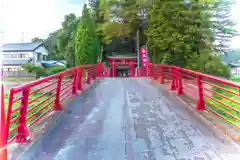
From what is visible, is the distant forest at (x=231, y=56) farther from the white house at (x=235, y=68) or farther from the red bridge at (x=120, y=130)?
the red bridge at (x=120, y=130)

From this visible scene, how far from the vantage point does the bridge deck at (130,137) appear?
105 inches

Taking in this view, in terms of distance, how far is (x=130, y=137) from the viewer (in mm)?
3178

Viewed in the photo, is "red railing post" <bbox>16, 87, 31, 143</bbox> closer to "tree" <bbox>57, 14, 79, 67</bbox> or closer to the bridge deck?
the bridge deck

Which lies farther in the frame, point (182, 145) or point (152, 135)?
point (152, 135)

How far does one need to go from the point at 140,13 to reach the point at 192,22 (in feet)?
25.6

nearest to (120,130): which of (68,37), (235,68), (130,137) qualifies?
(130,137)

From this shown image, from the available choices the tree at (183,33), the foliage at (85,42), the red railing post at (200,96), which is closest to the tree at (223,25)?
the tree at (183,33)

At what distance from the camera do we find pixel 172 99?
5.61 meters

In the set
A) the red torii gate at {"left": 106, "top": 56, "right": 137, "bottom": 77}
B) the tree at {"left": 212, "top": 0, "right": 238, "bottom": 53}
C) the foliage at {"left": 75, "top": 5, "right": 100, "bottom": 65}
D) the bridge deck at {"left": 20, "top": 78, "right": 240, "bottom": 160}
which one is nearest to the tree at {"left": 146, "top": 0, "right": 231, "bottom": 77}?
the tree at {"left": 212, "top": 0, "right": 238, "bottom": 53}

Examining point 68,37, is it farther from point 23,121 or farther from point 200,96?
point 23,121

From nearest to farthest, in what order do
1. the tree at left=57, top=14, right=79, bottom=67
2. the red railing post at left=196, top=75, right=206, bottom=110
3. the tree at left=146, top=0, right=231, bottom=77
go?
the red railing post at left=196, top=75, right=206, bottom=110, the tree at left=146, top=0, right=231, bottom=77, the tree at left=57, top=14, right=79, bottom=67

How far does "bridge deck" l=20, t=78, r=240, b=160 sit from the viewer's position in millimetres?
2660

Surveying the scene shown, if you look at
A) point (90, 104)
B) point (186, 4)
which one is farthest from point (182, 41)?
point (90, 104)

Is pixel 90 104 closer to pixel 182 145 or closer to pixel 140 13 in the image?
pixel 182 145
